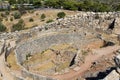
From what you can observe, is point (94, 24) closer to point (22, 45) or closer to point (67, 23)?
point (67, 23)

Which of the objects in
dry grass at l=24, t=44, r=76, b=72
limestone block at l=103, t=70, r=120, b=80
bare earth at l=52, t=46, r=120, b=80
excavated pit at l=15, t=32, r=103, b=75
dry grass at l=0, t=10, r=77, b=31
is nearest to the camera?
limestone block at l=103, t=70, r=120, b=80

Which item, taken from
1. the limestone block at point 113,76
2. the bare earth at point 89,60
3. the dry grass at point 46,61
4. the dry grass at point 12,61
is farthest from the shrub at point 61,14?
the limestone block at point 113,76

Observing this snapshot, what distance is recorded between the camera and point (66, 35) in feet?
131

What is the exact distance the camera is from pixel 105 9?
198 ft

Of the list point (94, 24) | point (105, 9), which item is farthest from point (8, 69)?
point (105, 9)

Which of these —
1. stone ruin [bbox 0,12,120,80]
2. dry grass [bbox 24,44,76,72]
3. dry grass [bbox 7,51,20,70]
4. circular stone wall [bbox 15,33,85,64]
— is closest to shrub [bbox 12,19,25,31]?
stone ruin [bbox 0,12,120,80]

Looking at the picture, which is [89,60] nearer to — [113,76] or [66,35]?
[66,35]

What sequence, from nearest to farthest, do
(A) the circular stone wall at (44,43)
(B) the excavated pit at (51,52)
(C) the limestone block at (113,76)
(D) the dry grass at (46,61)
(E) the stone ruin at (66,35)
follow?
(C) the limestone block at (113,76), (D) the dry grass at (46,61), (B) the excavated pit at (51,52), (A) the circular stone wall at (44,43), (E) the stone ruin at (66,35)

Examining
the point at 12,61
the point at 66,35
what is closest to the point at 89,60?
the point at 66,35

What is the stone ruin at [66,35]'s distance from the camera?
1457 inches

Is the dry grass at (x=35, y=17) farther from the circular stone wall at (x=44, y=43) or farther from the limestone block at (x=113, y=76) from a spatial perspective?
the limestone block at (x=113, y=76)

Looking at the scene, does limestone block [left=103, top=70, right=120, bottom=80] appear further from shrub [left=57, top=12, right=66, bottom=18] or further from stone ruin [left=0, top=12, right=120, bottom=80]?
shrub [left=57, top=12, right=66, bottom=18]

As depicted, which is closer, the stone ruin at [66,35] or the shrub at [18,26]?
the stone ruin at [66,35]

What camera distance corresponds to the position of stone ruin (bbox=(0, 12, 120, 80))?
121 ft
